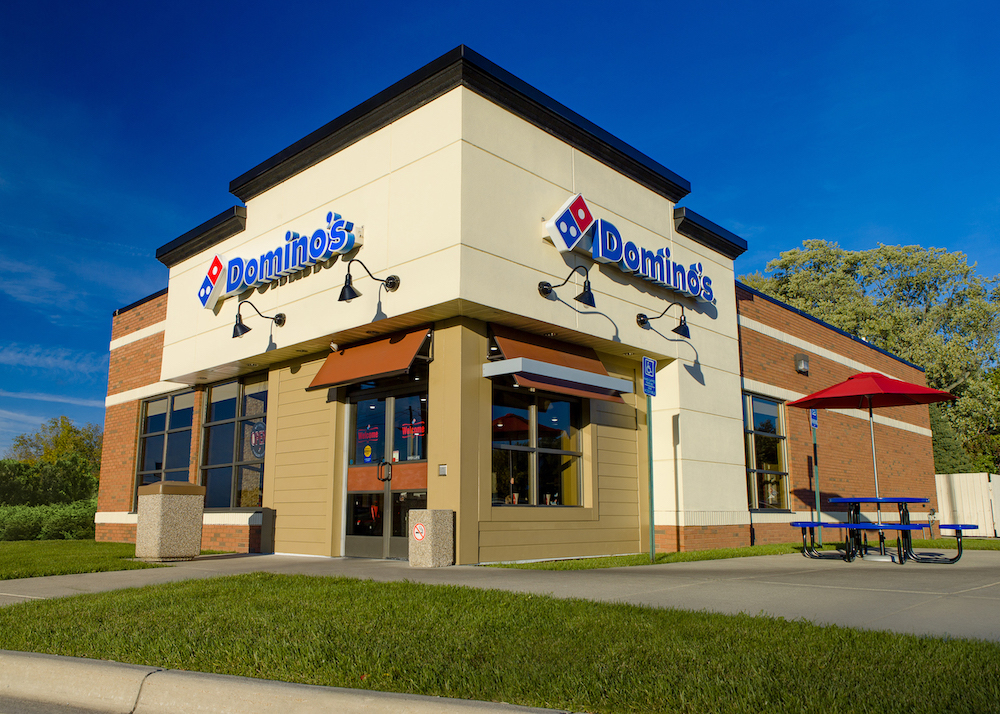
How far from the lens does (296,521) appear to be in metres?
13.8

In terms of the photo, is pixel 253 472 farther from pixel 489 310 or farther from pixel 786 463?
pixel 786 463

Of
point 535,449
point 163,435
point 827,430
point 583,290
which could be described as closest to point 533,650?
point 535,449

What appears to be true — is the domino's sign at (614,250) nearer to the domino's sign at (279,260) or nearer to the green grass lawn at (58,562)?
the domino's sign at (279,260)

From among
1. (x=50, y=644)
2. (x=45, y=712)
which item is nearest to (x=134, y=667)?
(x=45, y=712)

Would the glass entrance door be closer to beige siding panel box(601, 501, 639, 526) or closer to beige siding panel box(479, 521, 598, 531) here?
beige siding panel box(479, 521, 598, 531)

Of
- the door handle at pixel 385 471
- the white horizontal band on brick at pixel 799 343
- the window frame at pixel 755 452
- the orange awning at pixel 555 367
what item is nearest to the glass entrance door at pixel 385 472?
the door handle at pixel 385 471

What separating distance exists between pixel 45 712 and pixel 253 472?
11421mm

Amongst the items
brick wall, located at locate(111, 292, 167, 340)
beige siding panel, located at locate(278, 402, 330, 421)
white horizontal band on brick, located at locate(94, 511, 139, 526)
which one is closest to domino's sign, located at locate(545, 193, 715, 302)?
beige siding panel, located at locate(278, 402, 330, 421)

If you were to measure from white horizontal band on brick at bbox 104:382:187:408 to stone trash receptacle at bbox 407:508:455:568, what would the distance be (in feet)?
33.2

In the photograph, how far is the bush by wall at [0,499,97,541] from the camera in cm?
2088

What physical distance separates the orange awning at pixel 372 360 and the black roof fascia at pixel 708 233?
6.54 metres

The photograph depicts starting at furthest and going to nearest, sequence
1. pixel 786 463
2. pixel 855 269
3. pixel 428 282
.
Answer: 1. pixel 855 269
2. pixel 786 463
3. pixel 428 282

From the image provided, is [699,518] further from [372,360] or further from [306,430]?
[306,430]

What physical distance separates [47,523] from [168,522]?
12.5 metres
